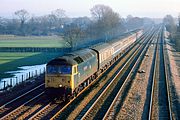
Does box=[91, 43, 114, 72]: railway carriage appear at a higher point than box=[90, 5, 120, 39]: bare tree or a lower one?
lower

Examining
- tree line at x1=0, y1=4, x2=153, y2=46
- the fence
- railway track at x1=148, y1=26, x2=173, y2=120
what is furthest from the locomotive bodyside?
tree line at x1=0, y1=4, x2=153, y2=46

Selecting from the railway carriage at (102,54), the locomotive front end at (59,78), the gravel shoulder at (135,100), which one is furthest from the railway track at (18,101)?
the railway carriage at (102,54)

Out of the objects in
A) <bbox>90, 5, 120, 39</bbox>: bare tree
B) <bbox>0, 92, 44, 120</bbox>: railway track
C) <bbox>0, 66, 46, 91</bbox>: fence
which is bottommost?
<bbox>0, 66, 46, 91</bbox>: fence

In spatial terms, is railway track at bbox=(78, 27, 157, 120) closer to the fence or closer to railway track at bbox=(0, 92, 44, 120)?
railway track at bbox=(0, 92, 44, 120)

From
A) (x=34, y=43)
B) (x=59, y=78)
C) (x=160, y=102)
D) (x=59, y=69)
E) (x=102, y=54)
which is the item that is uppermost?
(x=102, y=54)

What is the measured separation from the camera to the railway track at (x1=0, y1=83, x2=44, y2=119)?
20.7 metres

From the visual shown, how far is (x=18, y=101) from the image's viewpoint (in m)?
23.0

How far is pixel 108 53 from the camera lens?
126 feet

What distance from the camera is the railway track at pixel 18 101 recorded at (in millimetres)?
20652

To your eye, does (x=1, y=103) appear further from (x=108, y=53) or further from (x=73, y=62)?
(x=108, y=53)

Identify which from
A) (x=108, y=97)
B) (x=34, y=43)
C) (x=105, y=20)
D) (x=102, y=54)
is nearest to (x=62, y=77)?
(x=108, y=97)

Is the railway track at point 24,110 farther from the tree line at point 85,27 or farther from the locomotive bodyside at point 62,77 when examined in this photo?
the tree line at point 85,27

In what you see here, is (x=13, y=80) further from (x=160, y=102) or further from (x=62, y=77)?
(x=160, y=102)

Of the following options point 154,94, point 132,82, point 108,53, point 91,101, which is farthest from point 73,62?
point 108,53
